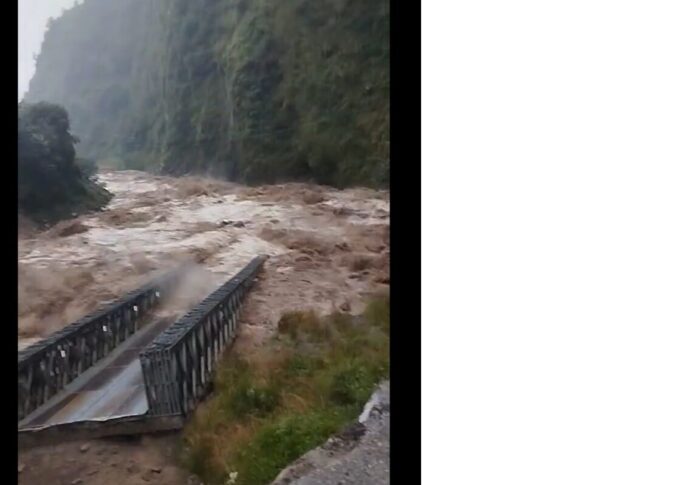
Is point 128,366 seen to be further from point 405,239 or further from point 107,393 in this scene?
point 405,239

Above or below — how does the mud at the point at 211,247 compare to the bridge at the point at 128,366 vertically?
above

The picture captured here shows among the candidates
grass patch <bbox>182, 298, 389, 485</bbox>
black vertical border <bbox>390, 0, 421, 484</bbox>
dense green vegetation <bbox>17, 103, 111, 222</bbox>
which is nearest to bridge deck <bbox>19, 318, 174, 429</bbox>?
grass patch <bbox>182, 298, 389, 485</bbox>

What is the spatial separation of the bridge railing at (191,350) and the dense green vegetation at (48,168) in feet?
0.78

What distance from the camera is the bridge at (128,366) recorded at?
43.4 inches

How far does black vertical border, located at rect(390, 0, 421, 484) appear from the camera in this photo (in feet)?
4.25
